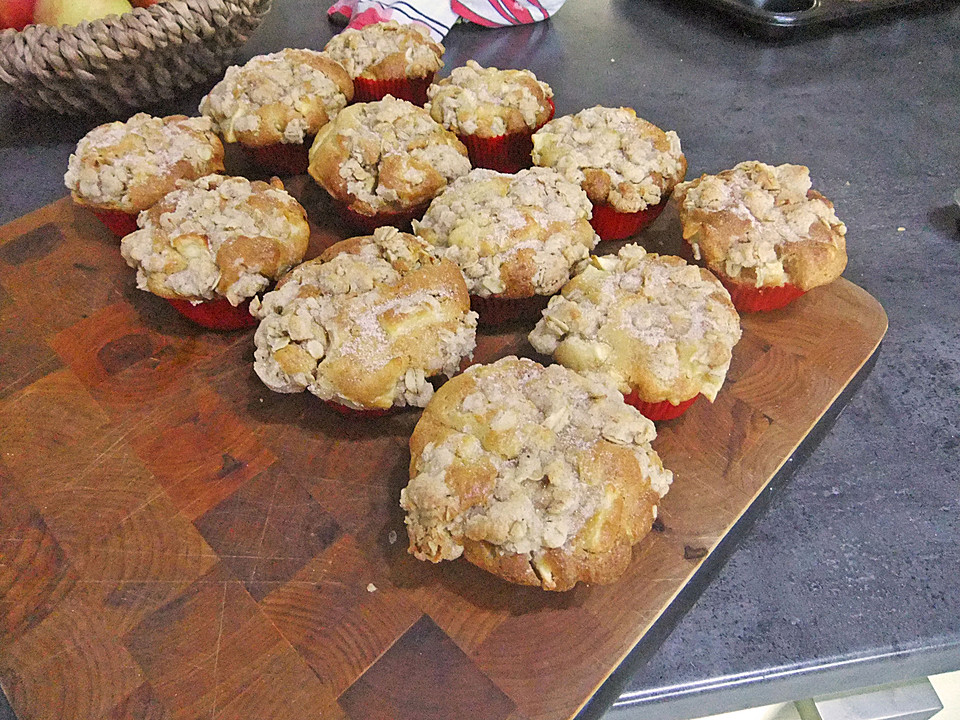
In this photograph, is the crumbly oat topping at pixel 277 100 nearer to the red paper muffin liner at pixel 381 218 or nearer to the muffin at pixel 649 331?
the red paper muffin liner at pixel 381 218

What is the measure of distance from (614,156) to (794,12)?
6.02ft

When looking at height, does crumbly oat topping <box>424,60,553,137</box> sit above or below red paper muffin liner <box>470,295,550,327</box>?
above

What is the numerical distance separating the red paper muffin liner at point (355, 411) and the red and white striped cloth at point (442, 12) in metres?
1.90

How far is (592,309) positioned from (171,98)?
81.9 inches

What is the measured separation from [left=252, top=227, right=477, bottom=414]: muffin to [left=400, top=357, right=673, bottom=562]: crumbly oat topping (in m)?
0.14

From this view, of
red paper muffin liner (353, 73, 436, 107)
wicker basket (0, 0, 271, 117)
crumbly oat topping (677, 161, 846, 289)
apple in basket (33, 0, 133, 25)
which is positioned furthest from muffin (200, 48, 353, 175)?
crumbly oat topping (677, 161, 846, 289)

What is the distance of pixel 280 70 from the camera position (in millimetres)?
2244

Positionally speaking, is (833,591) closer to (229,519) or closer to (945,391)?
(945,391)

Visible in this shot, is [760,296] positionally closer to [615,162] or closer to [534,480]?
[615,162]

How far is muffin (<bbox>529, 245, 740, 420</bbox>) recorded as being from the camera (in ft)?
5.02

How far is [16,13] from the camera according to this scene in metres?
2.43

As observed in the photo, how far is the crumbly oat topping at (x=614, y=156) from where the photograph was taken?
75.9 inches

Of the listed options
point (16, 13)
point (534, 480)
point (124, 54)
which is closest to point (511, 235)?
point (534, 480)

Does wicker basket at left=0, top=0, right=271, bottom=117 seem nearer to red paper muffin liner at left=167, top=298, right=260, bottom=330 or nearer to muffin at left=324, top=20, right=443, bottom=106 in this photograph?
muffin at left=324, top=20, right=443, bottom=106
